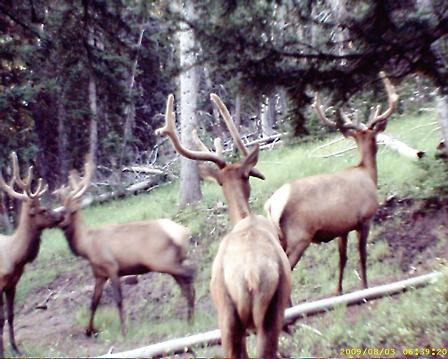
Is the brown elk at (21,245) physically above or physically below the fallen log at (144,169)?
below

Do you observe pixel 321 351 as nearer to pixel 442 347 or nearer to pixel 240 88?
pixel 442 347

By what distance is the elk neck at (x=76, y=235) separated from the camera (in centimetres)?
1042

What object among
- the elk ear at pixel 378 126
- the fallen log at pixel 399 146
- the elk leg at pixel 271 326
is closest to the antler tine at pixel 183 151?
the elk leg at pixel 271 326

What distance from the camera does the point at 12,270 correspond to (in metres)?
9.43

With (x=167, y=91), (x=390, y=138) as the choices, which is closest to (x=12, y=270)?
(x=390, y=138)

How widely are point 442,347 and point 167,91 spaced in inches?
812

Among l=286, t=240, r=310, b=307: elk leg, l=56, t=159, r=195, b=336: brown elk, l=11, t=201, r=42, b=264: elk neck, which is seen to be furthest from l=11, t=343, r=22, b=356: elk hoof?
l=286, t=240, r=310, b=307: elk leg

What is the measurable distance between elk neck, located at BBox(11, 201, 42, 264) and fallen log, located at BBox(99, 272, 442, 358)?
303 centimetres

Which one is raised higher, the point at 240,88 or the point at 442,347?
the point at 240,88

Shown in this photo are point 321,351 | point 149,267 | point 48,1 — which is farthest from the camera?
point 149,267

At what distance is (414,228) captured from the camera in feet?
38.4

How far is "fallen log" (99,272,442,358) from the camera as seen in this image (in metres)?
6.66

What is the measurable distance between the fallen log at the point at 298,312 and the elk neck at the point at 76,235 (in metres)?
3.46

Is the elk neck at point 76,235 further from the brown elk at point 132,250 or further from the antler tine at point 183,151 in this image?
the antler tine at point 183,151
